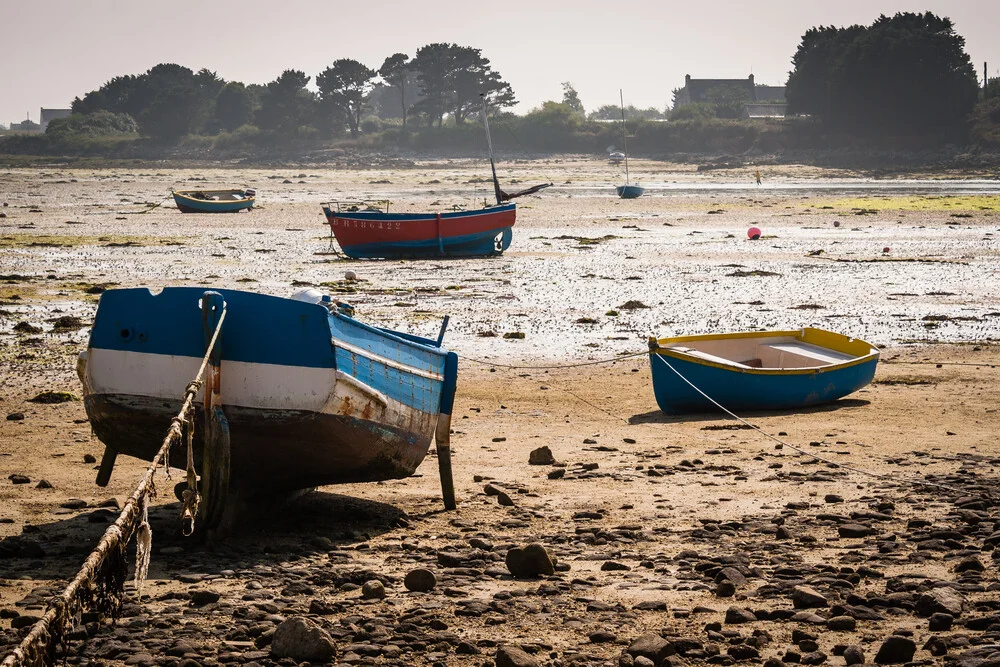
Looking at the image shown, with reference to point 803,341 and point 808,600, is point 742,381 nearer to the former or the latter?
point 803,341

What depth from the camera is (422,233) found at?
1243 inches

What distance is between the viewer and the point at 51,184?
6588cm

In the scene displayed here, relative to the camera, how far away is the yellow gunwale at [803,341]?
41.5ft

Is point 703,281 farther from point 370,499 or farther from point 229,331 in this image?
point 229,331

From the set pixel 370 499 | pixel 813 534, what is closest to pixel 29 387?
pixel 370 499

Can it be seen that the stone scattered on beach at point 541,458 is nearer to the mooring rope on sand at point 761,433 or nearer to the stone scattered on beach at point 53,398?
the mooring rope on sand at point 761,433

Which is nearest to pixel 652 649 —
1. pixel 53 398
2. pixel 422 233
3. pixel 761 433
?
pixel 761 433

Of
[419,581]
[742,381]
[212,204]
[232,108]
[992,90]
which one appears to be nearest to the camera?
[419,581]

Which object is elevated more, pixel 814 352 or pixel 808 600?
pixel 814 352

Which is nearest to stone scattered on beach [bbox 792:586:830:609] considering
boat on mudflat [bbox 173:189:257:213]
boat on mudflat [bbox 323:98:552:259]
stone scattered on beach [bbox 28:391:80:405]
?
stone scattered on beach [bbox 28:391:80:405]

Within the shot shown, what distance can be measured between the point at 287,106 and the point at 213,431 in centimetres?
11162

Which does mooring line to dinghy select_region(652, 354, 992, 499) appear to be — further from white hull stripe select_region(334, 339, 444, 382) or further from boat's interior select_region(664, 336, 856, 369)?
white hull stripe select_region(334, 339, 444, 382)

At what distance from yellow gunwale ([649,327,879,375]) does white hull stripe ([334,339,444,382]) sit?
391cm

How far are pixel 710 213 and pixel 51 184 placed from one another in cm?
3947
